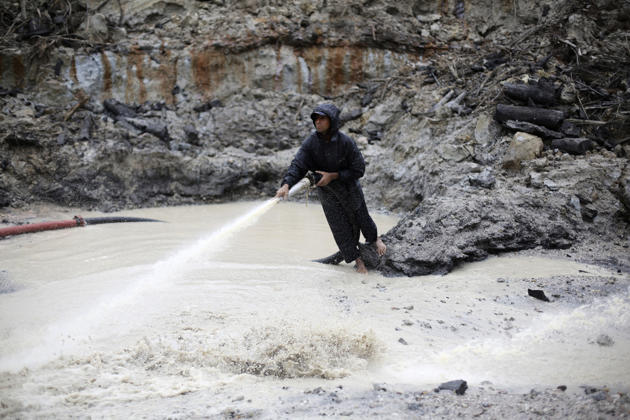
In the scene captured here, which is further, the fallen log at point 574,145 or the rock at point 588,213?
the fallen log at point 574,145

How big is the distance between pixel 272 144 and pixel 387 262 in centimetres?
639

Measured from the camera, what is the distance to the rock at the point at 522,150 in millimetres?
6449

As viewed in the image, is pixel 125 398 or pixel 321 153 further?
pixel 321 153

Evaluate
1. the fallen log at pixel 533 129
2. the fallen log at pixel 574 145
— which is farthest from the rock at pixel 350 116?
the fallen log at pixel 574 145

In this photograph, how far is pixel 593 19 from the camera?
9.27 metres

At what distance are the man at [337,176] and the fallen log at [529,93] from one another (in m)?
4.43

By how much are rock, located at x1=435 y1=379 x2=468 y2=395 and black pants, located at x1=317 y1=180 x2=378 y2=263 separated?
7.74ft

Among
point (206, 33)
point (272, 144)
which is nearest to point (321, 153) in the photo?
point (272, 144)

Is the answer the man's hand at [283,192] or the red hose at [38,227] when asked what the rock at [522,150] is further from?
the red hose at [38,227]

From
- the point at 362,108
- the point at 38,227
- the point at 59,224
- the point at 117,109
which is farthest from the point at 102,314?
the point at 362,108

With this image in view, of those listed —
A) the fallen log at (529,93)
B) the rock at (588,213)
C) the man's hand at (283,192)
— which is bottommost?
the rock at (588,213)

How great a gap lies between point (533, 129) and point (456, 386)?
19.2 ft

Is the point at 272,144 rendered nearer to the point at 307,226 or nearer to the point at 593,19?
the point at 307,226

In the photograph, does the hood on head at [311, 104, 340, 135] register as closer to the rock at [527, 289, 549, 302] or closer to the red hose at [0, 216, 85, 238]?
the rock at [527, 289, 549, 302]
